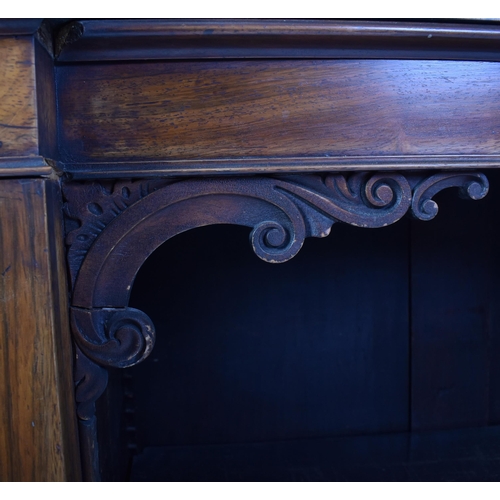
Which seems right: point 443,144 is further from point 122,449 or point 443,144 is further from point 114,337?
point 122,449

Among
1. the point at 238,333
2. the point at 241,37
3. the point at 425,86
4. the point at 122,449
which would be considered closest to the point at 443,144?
the point at 425,86

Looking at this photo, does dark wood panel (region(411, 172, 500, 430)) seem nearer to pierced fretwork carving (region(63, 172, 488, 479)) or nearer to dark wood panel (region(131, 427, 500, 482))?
dark wood panel (region(131, 427, 500, 482))

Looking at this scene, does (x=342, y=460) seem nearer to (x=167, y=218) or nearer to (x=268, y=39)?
(x=167, y=218)

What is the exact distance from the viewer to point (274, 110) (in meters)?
0.70

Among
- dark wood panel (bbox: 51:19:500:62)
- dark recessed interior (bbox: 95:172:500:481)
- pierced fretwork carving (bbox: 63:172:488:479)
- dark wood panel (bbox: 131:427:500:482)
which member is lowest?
dark wood panel (bbox: 131:427:500:482)

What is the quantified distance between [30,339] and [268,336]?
783 mm

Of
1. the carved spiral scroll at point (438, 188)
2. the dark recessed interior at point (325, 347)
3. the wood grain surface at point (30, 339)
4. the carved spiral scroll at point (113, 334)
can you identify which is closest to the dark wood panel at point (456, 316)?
the dark recessed interior at point (325, 347)

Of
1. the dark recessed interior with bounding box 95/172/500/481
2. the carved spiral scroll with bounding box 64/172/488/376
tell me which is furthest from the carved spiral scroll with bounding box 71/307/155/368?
the dark recessed interior with bounding box 95/172/500/481

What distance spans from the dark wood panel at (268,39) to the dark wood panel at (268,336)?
26.5 inches

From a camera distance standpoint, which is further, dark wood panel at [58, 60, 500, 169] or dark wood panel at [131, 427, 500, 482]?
dark wood panel at [131, 427, 500, 482]

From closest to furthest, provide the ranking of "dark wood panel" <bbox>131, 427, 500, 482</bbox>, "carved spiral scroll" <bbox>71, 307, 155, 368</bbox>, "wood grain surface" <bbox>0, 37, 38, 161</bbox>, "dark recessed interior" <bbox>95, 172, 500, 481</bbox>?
"wood grain surface" <bbox>0, 37, 38, 161</bbox>, "carved spiral scroll" <bbox>71, 307, 155, 368</bbox>, "dark wood panel" <bbox>131, 427, 500, 482</bbox>, "dark recessed interior" <bbox>95, 172, 500, 481</bbox>

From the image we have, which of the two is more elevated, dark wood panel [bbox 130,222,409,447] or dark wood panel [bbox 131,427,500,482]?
dark wood panel [bbox 130,222,409,447]

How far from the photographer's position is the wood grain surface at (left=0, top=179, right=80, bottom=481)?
65 centimetres

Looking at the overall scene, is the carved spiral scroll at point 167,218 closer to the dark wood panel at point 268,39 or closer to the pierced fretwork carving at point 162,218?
the pierced fretwork carving at point 162,218
